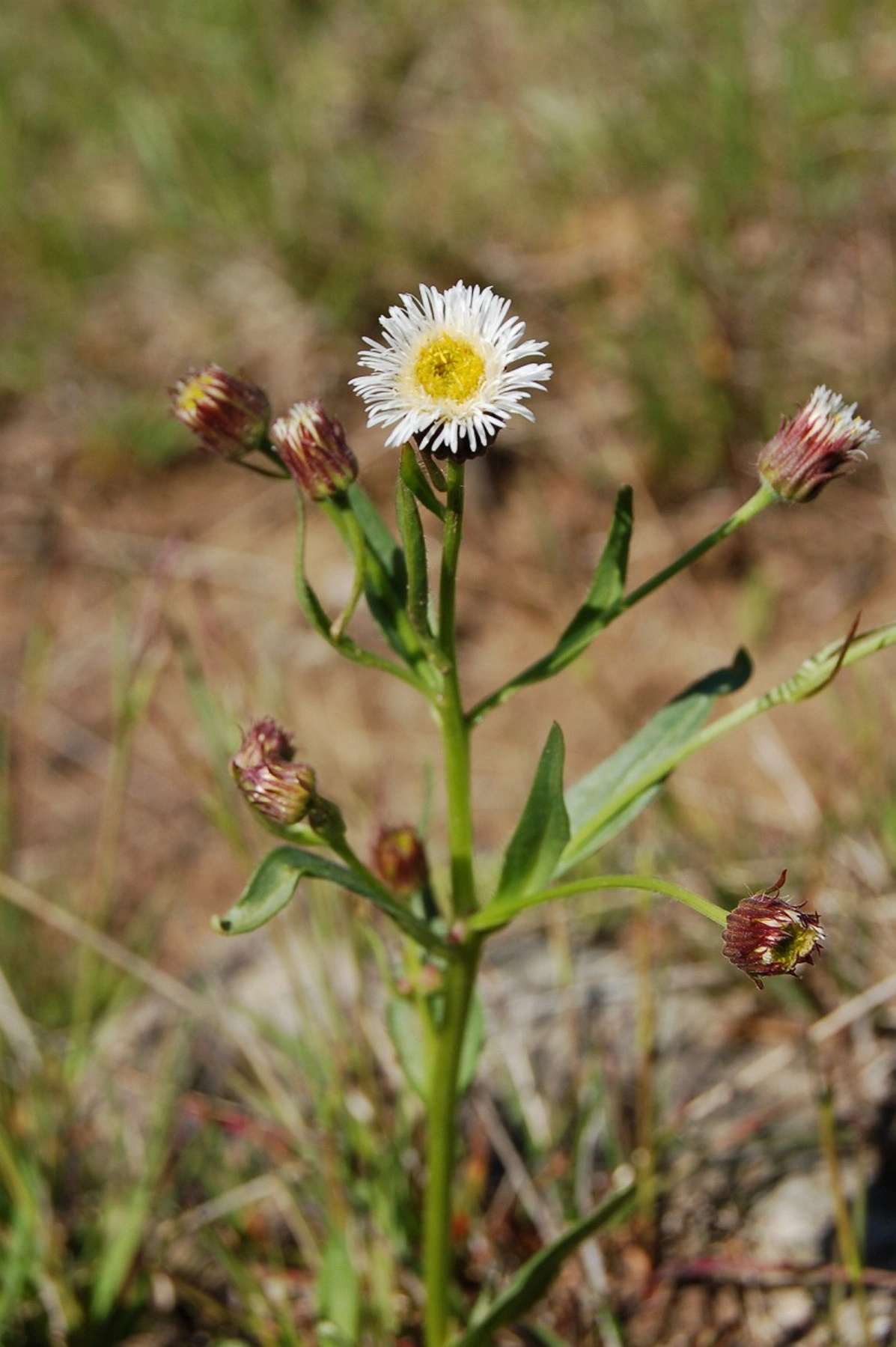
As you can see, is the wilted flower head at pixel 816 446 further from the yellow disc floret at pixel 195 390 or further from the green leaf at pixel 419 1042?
the green leaf at pixel 419 1042

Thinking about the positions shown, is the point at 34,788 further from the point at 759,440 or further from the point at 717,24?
the point at 717,24

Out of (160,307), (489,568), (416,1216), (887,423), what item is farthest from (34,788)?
(887,423)

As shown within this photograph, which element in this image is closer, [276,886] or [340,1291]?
[276,886]

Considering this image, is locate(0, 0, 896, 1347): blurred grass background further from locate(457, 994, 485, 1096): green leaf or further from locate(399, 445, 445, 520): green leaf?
locate(399, 445, 445, 520): green leaf

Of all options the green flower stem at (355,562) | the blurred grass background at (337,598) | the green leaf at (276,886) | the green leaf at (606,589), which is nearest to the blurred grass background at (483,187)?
the blurred grass background at (337,598)

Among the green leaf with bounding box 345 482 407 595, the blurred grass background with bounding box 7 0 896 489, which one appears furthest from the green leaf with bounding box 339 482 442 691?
the blurred grass background with bounding box 7 0 896 489

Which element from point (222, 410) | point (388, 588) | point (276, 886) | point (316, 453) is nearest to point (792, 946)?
point (276, 886)

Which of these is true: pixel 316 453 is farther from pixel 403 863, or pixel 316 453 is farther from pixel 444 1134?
pixel 444 1134
